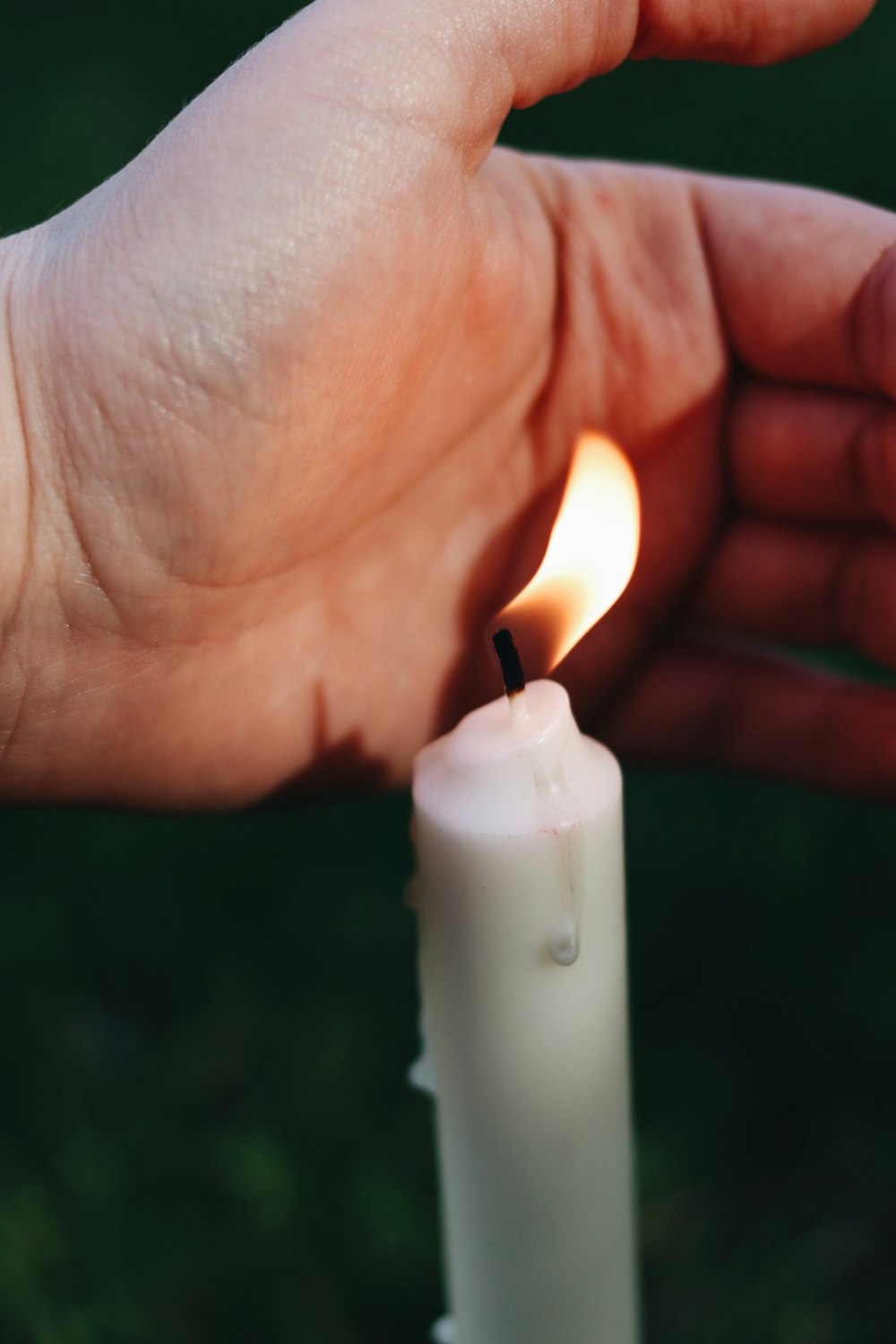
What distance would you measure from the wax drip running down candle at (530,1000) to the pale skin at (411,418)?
0.27 metres

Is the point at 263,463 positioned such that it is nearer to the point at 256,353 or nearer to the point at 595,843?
the point at 256,353

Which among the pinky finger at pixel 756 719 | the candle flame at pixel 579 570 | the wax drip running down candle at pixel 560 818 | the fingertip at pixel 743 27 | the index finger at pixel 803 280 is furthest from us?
the pinky finger at pixel 756 719

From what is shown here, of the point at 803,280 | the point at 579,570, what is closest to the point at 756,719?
the point at 803,280

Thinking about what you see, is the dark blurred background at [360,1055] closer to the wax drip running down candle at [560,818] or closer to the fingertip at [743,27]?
the wax drip running down candle at [560,818]

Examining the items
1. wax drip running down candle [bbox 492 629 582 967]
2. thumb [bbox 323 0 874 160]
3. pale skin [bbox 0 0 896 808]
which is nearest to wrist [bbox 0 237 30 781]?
pale skin [bbox 0 0 896 808]

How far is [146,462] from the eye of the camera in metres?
0.97

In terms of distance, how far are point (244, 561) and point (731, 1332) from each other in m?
0.95

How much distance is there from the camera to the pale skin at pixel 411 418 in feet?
3.13

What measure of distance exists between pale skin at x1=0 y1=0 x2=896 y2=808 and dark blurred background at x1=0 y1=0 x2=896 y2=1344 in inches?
14.7

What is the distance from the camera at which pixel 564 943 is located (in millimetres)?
761

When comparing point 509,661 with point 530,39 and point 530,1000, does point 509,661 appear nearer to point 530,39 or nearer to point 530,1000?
point 530,1000

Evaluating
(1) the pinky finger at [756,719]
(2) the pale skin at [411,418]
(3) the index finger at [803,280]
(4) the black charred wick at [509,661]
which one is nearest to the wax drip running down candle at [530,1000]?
(4) the black charred wick at [509,661]

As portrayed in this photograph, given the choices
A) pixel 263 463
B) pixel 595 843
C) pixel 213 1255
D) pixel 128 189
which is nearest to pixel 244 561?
pixel 263 463

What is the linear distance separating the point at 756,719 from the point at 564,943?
71 centimetres
